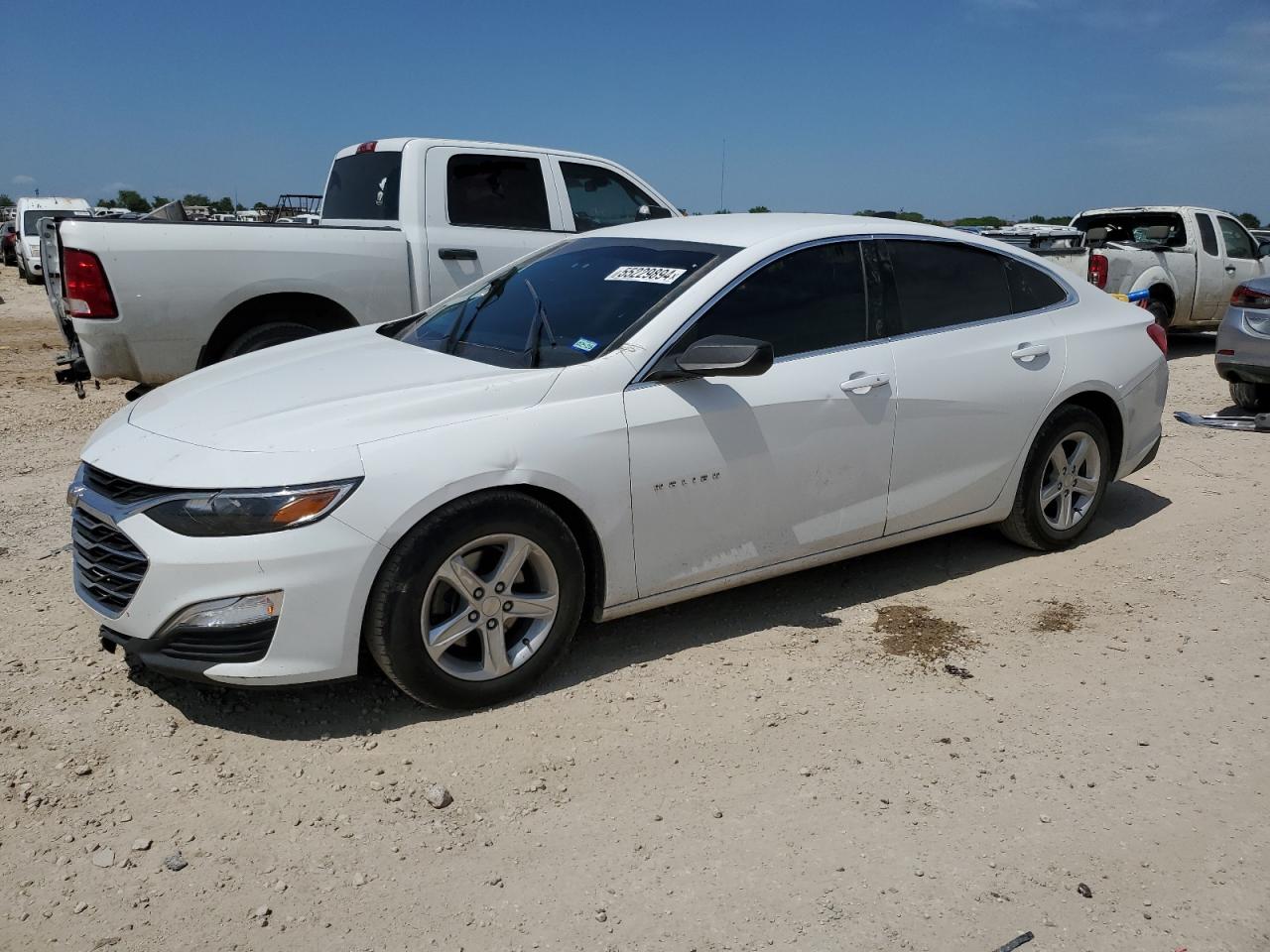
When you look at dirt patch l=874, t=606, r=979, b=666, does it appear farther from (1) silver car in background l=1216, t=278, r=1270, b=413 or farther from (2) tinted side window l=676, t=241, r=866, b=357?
(1) silver car in background l=1216, t=278, r=1270, b=413

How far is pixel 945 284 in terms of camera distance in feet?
16.0

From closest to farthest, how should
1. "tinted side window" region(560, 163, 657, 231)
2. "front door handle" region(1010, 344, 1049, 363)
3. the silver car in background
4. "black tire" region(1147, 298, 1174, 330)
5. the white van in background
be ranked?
"front door handle" region(1010, 344, 1049, 363)
"tinted side window" region(560, 163, 657, 231)
the silver car in background
"black tire" region(1147, 298, 1174, 330)
the white van in background

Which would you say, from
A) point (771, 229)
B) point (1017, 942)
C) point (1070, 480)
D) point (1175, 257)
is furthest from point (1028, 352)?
point (1175, 257)

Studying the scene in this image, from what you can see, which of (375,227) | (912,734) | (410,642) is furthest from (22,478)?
(912,734)

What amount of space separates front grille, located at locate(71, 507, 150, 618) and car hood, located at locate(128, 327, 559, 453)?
1.24ft

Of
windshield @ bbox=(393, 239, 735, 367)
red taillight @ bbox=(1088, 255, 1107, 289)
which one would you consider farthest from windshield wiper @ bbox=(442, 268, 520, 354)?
red taillight @ bbox=(1088, 255, 1107, 289)

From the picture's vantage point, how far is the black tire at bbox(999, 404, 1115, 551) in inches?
201

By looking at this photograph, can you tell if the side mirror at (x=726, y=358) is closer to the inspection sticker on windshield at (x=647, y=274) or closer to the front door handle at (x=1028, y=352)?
the inspection sticker on windshield at (x=647, y=274)

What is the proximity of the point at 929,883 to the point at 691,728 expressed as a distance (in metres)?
1.02

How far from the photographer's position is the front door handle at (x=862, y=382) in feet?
14.3

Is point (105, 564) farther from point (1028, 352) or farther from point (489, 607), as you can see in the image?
point (1028, 352)

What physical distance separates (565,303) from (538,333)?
244 mm

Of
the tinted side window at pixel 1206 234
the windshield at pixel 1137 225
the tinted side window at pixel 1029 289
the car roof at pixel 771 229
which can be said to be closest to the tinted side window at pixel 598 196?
the car roof at pixel 771 229

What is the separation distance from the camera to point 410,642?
3.47 meters
